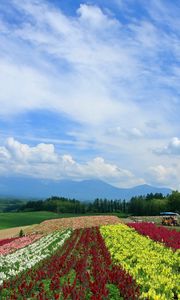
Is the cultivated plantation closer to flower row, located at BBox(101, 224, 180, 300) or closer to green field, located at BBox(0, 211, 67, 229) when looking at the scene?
flower row, located at BBox(101, 224, 180, 300)

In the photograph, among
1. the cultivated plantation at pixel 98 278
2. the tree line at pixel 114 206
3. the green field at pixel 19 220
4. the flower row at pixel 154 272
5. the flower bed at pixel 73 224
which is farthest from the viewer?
the tree line at pixel 114 206

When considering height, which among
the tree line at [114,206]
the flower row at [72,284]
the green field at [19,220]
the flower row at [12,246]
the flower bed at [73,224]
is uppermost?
the tree line at [114,206]

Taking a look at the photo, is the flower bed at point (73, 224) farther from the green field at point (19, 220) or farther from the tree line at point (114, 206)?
the tree line at point (114, 206)

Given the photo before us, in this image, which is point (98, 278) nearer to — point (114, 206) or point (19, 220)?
point (19, 220)

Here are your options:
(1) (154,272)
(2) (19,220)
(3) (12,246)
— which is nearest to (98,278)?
(1) (154,272)

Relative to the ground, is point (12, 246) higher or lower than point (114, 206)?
lower

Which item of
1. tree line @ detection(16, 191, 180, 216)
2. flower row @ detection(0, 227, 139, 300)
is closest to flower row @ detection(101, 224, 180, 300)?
flower row @ detection(0, 227, 139, 300)

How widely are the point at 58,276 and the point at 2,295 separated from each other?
8.32 ft

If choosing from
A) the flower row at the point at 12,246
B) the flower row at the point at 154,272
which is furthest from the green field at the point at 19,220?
the flower row at the point at 154,272

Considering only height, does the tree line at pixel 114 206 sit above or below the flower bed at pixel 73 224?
above

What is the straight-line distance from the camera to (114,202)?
120375 mm

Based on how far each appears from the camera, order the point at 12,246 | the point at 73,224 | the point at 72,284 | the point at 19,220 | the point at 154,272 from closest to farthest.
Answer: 1. the point at 72,284
2. the point at 154,272
3. the point at 12,246
4. the point at 73,224
5. the point at 19,220

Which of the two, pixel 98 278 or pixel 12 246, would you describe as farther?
pixel 12 246

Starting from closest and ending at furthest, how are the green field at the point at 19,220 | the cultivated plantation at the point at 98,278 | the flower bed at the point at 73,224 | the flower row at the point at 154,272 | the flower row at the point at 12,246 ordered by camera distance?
1. the flower row at the point at 154,272
2. the cultivated plantation at the point at 98,278
3. the flower row at the point at 12,246
4. the flower bed at the point at 73,224
5. the green field at the point at 19,220
